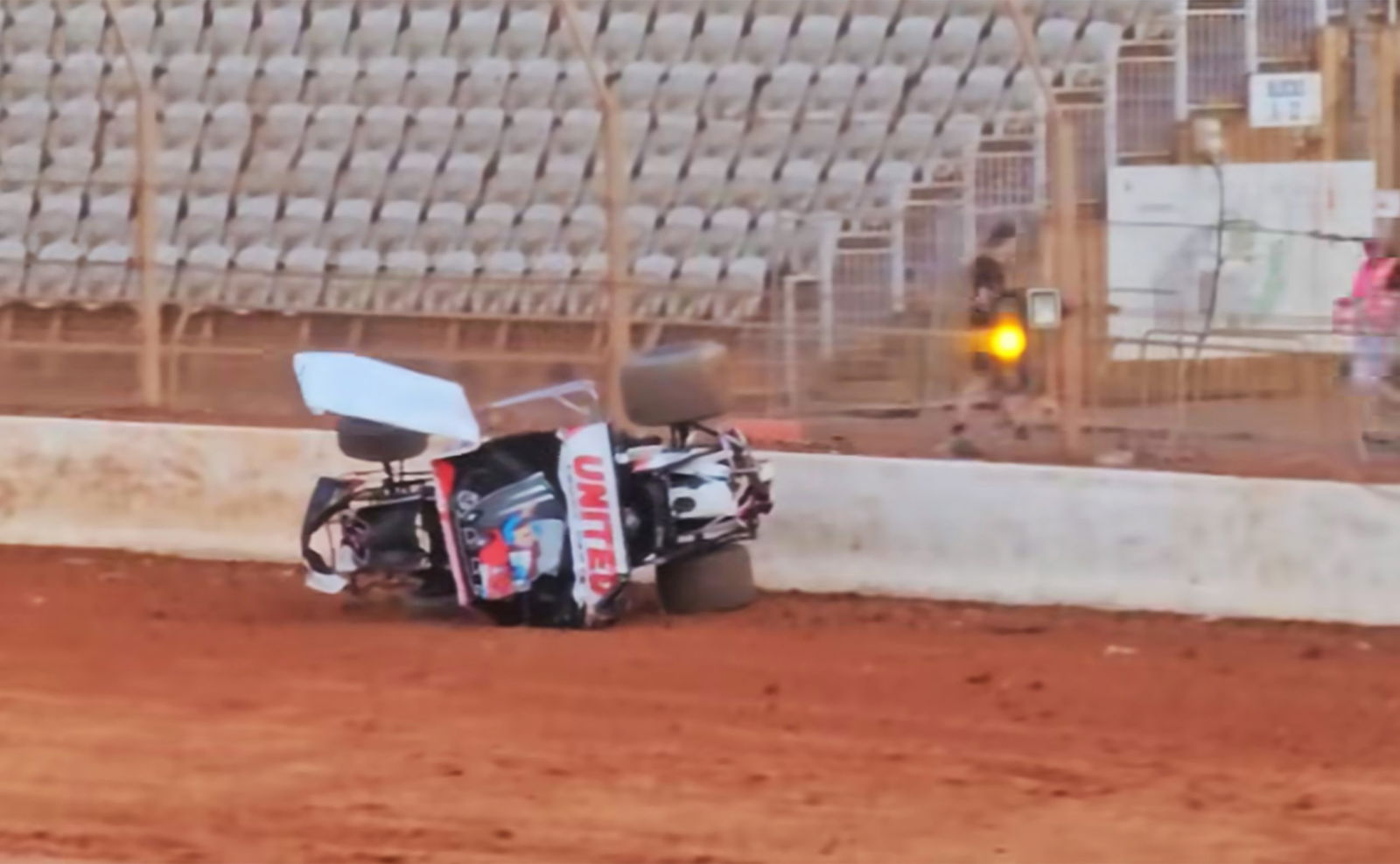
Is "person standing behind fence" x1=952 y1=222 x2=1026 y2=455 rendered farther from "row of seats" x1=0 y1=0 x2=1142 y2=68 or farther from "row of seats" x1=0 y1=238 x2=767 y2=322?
"row of seats" x1=0 y1=0 x2=1142 y2=68

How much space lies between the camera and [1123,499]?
1046 cm

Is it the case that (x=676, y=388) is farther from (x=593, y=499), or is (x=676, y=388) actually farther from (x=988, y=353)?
(x=988, y=353)

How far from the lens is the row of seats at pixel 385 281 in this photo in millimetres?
13672

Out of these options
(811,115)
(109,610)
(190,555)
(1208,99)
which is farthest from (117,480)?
(1208,99)

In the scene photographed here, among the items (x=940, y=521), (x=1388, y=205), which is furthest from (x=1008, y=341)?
(x=1388, y=205)

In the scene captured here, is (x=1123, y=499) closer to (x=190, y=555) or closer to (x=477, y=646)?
(x=477, y=646)

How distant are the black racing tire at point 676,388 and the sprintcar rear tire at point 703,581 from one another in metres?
0.63

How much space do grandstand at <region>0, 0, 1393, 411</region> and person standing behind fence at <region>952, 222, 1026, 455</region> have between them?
2.92 meters

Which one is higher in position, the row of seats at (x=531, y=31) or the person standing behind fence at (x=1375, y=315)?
the row of seats at (x=531, y=31)

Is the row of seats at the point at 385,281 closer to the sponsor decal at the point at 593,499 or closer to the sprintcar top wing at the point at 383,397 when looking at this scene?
the sprintcar top wing at the point at 383,397

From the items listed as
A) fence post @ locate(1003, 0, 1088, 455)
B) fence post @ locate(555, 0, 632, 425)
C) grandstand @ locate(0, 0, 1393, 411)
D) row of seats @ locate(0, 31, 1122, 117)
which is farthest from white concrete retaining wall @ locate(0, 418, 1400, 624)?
row of seats @ locate(0, 31, 1122, 117)

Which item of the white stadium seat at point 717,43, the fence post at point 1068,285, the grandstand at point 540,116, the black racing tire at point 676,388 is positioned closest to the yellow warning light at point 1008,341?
the fence post at point 1068,285

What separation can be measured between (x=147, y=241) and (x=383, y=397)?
148 inches

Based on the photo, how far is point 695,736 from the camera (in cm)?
800
